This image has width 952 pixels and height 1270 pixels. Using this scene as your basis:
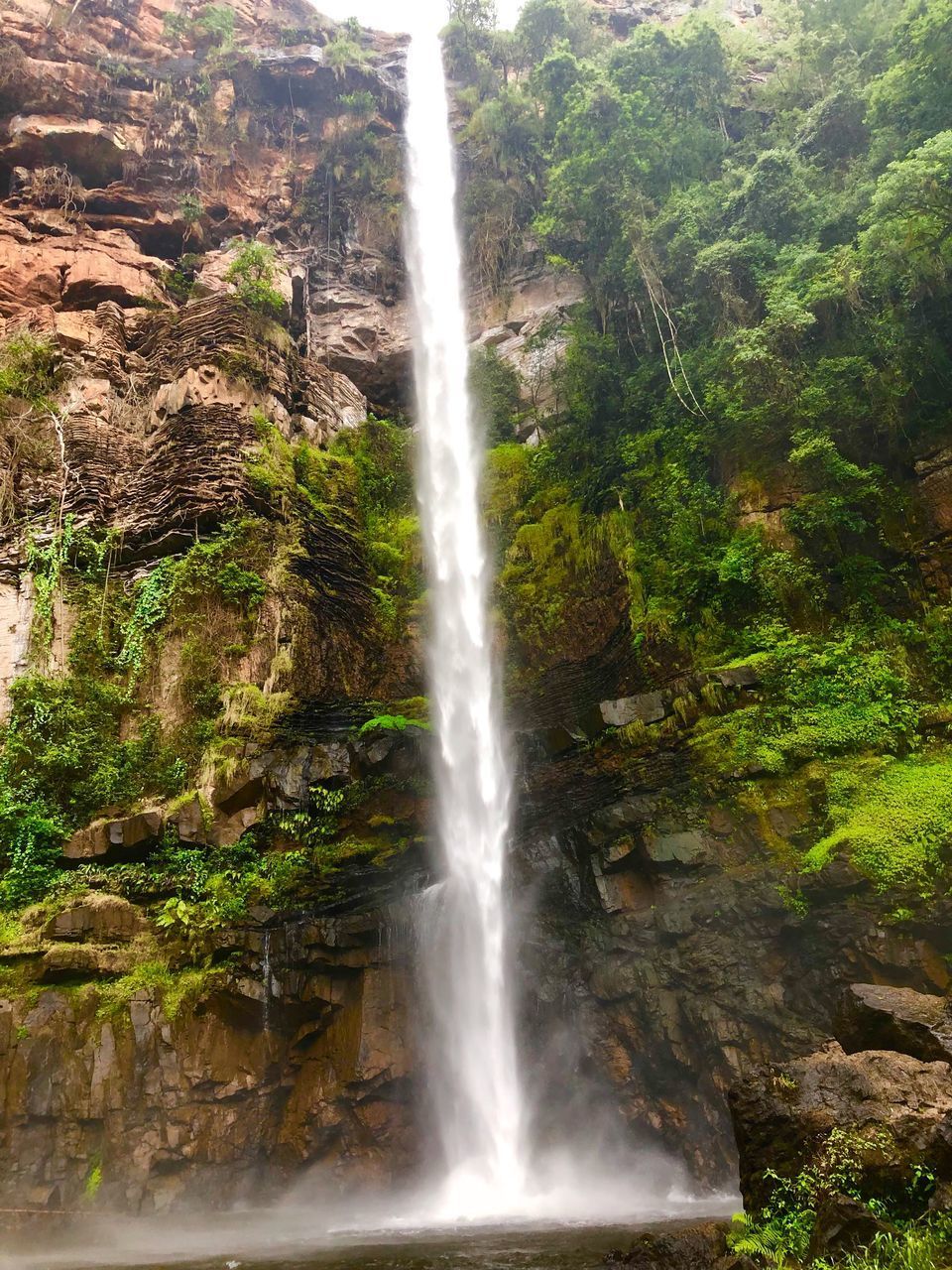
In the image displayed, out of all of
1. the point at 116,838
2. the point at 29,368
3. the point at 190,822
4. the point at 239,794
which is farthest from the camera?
the point at 29,368

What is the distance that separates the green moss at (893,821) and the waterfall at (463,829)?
5041 mm

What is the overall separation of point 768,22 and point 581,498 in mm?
20231

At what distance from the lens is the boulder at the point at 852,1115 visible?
4.98m

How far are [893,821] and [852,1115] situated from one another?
4732mm

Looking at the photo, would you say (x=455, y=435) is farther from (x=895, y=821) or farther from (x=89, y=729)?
(x=895, y=821)

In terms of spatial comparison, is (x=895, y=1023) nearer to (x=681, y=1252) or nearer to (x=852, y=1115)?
(x=852, y=1115)

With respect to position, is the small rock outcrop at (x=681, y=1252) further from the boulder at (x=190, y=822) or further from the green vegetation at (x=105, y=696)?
the green vegetation at (x=105, y=696)

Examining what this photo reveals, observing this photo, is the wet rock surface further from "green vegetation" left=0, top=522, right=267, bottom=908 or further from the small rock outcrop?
the small rock outcrop

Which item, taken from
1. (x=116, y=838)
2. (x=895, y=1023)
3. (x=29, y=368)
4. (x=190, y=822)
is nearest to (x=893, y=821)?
(x=895, y=1023)

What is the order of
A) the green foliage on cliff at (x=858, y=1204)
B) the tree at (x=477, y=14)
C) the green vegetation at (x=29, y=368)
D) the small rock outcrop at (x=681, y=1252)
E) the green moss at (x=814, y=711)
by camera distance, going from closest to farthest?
the green foliage on cliff at (x=858, y=1204), the small rock outcrop at (x=681, y=1252), the green moss at (x=814, y=711), the green vegetation at (x=29, y=368), the tree at (x=477, y=14)

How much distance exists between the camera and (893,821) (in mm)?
9391

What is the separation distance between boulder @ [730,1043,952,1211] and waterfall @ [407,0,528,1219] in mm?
4790

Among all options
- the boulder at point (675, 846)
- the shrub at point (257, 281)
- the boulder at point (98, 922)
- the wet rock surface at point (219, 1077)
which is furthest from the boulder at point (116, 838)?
the shrub at point (257, 281)

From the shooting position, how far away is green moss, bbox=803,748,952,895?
29.6 feet
